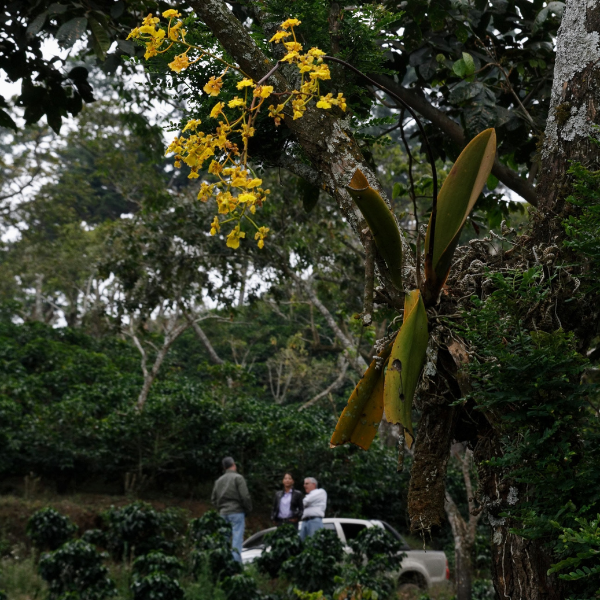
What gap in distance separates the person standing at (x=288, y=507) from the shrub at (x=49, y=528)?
2365 millimetres

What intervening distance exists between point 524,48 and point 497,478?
3092 millimetres

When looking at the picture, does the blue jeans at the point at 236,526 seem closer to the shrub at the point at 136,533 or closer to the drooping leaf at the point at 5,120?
the shrub at the point at 136,533

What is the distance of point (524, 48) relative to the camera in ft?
13.5

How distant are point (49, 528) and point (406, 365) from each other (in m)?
7.02

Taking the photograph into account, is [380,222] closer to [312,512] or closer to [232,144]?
[232,144]

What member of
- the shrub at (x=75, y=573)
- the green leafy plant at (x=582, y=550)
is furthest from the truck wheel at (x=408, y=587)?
the green leafy plant at (x=582, y=550)

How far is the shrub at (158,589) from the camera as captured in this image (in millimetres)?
5781

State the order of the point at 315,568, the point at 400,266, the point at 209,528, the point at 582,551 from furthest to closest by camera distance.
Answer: the point at 209,528 < the point at 315,568 < the point at 400,266 < the point at 582,551

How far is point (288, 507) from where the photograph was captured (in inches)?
322

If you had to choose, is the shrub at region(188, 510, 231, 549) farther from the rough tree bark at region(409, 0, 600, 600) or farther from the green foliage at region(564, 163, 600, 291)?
the green foliage at region(564, 163, 600, 291)

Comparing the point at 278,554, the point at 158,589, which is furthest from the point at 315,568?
the point at 158,589

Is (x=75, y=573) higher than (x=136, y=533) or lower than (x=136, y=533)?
lower

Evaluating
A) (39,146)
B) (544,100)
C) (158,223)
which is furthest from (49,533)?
(39,146)

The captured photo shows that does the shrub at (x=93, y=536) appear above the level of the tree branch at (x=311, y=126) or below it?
below
